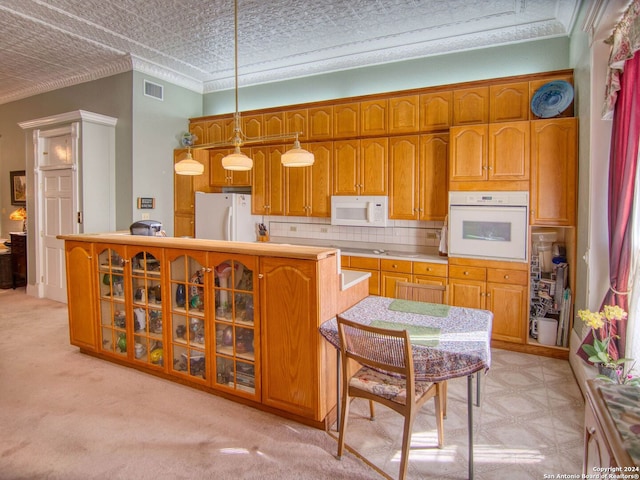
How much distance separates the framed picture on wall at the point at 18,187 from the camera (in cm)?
668

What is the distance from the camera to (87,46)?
467 centimetres

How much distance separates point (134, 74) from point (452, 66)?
4003 millimetres

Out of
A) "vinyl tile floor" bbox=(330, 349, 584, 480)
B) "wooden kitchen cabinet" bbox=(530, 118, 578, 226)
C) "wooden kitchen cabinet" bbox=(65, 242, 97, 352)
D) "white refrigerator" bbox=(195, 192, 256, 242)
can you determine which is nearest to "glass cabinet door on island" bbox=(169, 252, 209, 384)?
"wooden kitchen cabinet" bbox=(65, 242, 97, 352)

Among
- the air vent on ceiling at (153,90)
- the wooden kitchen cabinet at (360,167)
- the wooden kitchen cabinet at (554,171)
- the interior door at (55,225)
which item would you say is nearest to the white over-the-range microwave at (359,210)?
the wooden kitchen cabinet at (360,167)

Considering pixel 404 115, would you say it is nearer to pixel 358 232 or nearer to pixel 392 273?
pixel 358 232

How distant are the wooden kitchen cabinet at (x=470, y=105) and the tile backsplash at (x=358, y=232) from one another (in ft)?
3.82

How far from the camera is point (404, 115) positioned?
435cm

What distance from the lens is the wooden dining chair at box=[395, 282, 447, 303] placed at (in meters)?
2.64

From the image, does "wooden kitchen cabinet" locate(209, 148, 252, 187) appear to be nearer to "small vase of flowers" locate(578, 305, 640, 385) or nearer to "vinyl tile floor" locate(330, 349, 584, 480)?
"vinyl tile floor" locate(330, 349, 584, 480)

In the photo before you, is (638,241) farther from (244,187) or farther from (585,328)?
(244,187)

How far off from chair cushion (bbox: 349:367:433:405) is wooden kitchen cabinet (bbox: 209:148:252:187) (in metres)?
3.81

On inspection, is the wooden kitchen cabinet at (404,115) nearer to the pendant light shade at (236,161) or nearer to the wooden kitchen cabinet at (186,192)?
the pendant light shade at (236,161)

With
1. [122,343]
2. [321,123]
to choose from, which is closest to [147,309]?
[122,343]

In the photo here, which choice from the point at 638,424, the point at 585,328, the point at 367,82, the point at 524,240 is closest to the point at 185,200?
the point at 367,82
